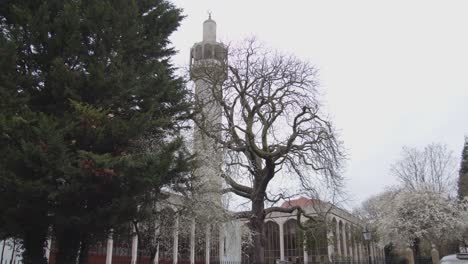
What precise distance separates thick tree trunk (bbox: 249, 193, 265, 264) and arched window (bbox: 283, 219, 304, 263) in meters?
30.1

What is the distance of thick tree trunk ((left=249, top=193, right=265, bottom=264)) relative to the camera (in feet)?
64.7

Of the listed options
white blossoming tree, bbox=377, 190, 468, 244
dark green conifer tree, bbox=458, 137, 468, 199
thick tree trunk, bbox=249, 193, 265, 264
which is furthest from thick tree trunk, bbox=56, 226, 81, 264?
dark green conifer tree, bbox=458, 137, 468, 199

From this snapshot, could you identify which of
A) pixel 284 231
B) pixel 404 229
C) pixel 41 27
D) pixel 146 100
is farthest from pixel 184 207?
pixel 284 231

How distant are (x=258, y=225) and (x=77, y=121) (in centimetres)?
1256

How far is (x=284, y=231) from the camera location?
5116cm

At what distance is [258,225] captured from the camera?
1991 centimetres

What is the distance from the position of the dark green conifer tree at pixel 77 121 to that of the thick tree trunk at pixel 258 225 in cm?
892

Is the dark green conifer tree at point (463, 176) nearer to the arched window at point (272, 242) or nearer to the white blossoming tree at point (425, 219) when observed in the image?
the white blossoming tree at point (425, 219)

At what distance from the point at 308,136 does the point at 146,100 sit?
1099 centimetres

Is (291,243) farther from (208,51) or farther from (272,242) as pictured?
(208,51)

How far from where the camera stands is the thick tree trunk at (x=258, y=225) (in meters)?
19.7

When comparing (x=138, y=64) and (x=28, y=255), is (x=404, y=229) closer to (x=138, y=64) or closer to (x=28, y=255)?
(x=138, y=64)

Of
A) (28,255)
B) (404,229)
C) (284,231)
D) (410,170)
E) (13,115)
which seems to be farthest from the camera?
(284,231)

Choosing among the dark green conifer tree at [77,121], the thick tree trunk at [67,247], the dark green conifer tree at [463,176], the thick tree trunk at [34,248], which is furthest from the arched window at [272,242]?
the thick tree trunk at [34,248]
